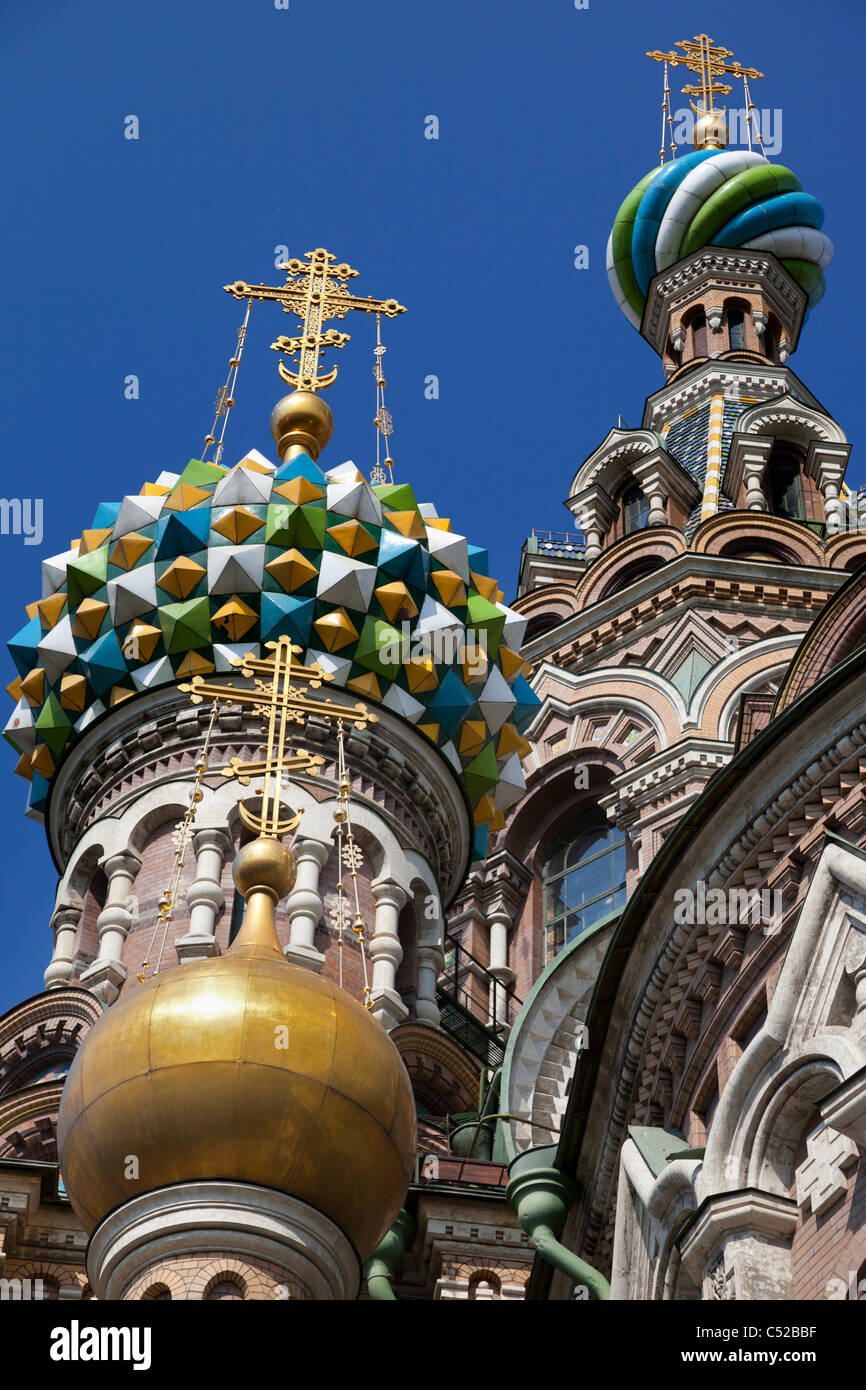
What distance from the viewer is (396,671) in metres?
20.4

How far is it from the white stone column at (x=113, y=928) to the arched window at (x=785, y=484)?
11.7m

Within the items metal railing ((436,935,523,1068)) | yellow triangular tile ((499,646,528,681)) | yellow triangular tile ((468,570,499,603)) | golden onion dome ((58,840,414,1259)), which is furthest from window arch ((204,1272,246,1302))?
yellow triangular tile ((468,570,499,603))

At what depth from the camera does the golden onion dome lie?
12.5 metres

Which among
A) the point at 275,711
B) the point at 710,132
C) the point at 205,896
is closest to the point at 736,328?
the point at 710,132

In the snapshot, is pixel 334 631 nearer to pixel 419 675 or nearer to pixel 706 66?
pixel 419 675

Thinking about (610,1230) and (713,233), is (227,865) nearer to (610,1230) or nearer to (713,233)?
(610,1230)

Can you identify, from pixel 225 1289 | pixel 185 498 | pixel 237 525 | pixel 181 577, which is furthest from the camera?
pixel 185 498

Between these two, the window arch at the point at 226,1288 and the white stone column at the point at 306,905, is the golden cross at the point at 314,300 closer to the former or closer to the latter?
the white stone column at the point at 306,905

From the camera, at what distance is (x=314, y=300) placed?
24.7 m

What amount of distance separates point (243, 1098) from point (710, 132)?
86.0ft

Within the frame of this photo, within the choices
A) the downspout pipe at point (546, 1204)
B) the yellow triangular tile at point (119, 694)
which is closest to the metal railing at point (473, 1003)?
the yellow triangular tile at point (119, 694)
